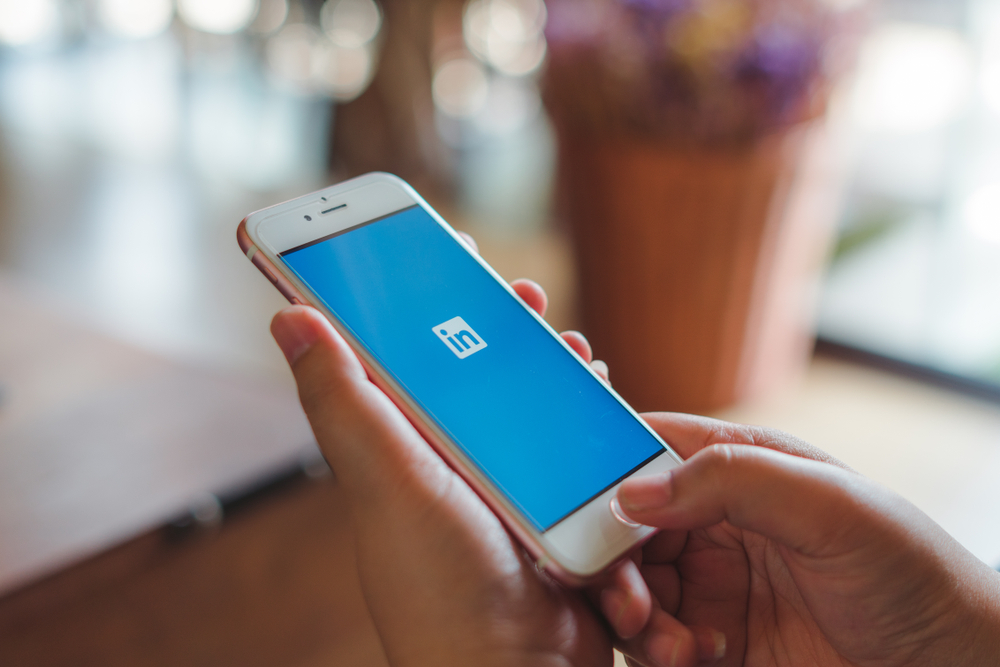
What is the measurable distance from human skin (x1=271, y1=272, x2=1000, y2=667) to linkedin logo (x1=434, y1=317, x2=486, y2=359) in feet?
0.34

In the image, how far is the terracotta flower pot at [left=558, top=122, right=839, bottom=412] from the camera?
1.71 meters

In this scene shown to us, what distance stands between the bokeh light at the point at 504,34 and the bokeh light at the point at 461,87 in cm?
8

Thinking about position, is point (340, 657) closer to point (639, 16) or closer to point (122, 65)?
point (639, 16)

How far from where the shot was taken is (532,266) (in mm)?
2705

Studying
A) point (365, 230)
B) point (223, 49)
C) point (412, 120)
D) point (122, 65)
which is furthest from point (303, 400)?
point (122, 65)

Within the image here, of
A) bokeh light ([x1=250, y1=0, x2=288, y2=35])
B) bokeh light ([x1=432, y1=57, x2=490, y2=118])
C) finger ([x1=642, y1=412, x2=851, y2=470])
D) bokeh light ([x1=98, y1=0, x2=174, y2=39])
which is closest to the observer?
finger ([x1=642, y1=412, x2=851, y2=470])

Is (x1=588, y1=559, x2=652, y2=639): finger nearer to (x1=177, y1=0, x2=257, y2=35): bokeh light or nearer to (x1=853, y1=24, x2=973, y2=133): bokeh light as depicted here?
(x1=853, y1=24, x2=973, y2=133): bokeh light

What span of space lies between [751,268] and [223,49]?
4.09 meters

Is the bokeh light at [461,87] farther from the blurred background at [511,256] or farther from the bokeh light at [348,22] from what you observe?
the bokeh light at [348,22]

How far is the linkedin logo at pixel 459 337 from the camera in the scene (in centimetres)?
Answer: 77

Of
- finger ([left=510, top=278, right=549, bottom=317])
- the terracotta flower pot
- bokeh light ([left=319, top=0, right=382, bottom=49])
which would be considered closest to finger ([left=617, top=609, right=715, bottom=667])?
finger ([left=510, top=278, right=549, bottom=317])

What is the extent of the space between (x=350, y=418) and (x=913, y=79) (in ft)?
6.79

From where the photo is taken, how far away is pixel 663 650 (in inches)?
26.0

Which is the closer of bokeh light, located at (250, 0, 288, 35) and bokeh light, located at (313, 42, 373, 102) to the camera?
bokeh light, located at (313, 42, 373, 102)
